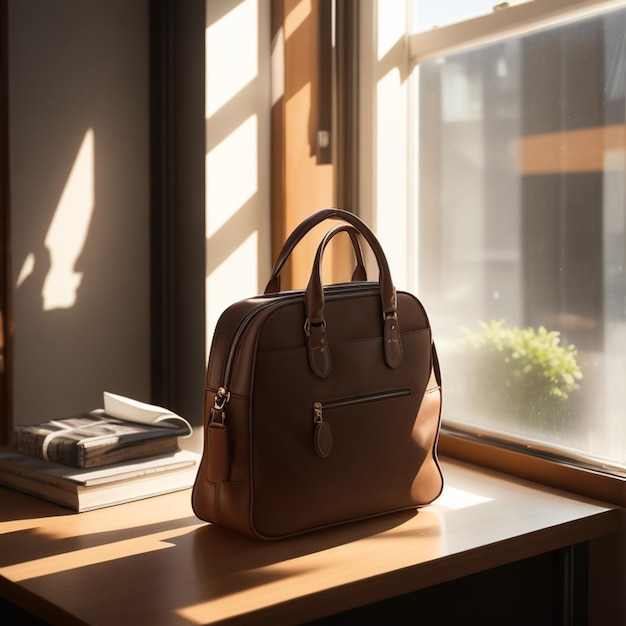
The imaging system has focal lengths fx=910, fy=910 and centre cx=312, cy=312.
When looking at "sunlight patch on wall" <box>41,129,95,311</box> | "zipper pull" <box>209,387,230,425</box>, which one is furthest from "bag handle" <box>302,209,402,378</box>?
"sunlight patch on wall" <box>41,129,95,311</box>

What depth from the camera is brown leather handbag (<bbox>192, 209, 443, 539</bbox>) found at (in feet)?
3.63

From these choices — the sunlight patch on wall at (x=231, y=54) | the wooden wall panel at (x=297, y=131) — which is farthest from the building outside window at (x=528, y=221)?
the sunlight patch on wall at (x=231, y=54)

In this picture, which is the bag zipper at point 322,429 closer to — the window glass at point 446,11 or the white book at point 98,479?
the white book at point 98,479

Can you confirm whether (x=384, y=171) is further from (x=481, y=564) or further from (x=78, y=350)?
(x=481, y=564)

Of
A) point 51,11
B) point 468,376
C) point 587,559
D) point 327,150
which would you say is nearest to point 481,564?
point 587,559

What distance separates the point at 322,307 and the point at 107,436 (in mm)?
404

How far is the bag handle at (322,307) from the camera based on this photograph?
3.73 ft

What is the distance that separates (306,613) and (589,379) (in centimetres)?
65

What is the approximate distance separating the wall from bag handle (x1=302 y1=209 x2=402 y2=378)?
2.15 feet

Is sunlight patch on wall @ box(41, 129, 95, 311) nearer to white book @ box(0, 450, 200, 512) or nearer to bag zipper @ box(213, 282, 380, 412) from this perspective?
white book @ box(0, 450, 200, 512)

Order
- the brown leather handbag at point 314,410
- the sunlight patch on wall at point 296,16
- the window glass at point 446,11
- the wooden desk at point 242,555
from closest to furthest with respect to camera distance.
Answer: the wooden desk at point 242,555, the brown leather handbag at point 314,410, the window glass at point 446,11, the sunlight patch on wall at point 296,16

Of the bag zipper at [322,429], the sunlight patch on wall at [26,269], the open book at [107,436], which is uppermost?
the sunlight patch on wall at [26,269]

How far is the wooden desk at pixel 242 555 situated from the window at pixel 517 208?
20cm

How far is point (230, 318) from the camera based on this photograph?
3.76 ft
